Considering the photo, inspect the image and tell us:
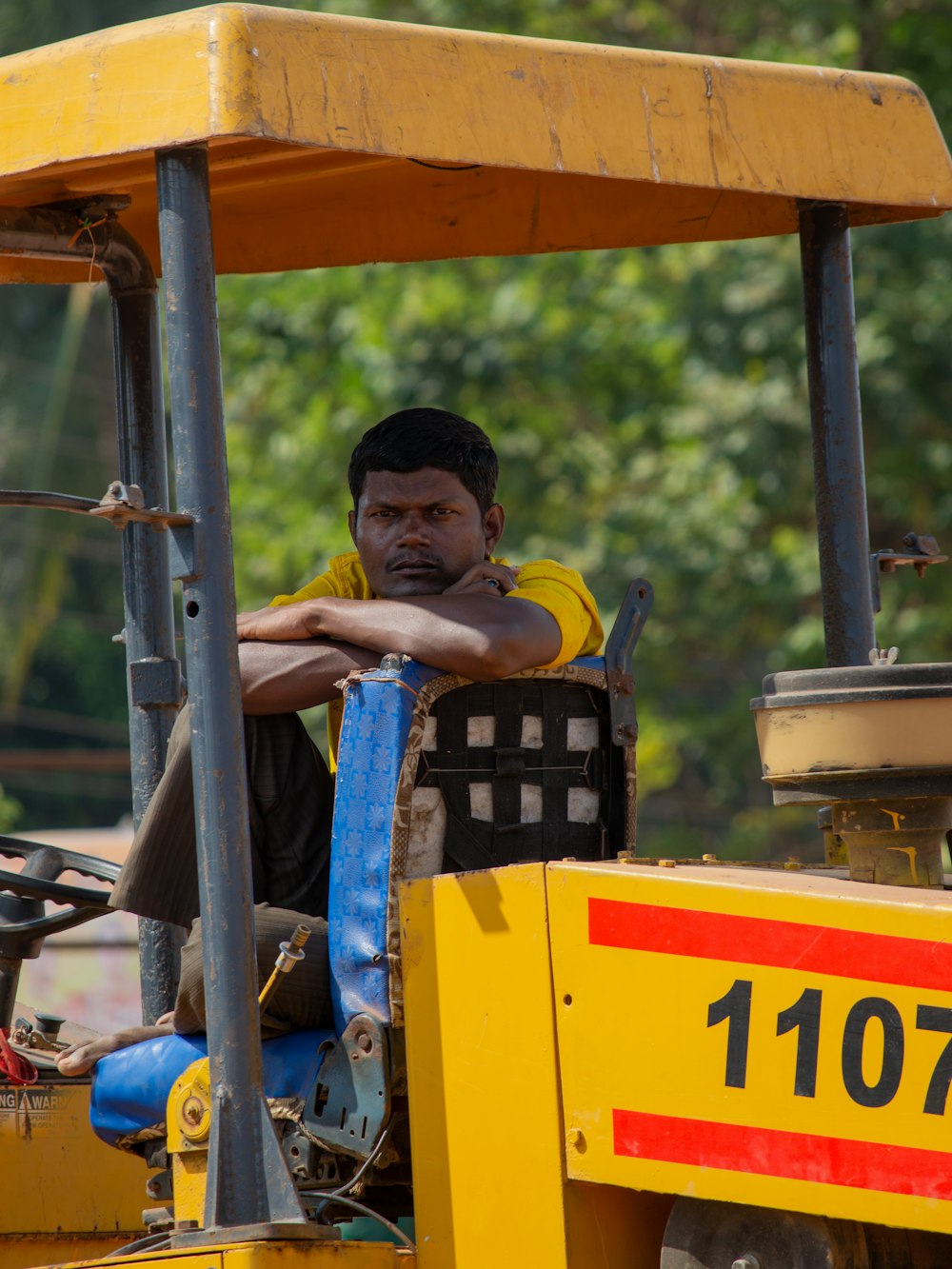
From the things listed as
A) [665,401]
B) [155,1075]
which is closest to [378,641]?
[155,1075]

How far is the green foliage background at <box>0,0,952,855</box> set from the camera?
1116 cm

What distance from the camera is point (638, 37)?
1277 centimetres

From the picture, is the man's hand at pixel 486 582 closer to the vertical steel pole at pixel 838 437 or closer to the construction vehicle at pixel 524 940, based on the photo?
the construction vehicle at pixel 524 940

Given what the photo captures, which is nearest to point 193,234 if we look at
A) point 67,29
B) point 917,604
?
point 917,604

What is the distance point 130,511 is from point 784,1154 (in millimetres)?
1192

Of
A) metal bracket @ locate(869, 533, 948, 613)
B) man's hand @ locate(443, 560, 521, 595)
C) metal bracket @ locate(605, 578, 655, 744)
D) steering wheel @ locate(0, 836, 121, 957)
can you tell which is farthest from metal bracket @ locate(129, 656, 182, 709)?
metal bracket @ locate(869, 533, 948, 613)

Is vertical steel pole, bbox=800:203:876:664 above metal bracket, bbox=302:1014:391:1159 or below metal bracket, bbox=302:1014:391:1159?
above

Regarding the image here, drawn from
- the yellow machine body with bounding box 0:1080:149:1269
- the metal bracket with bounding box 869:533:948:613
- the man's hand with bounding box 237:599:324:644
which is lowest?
the yellow machine body with bounding box 0:1080:149:1269

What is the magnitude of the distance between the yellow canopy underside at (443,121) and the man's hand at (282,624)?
0.69m

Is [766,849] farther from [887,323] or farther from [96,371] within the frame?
[96,371]

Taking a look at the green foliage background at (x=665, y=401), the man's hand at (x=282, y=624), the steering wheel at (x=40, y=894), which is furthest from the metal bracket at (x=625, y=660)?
the green foliage background at (x=665, y=401)

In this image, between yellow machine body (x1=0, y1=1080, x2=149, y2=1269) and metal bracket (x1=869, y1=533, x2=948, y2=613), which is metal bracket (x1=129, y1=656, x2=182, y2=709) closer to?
yellow machine body (x1=0, y1=1080, x2=149, y2=1269)

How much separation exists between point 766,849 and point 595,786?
11391 mm

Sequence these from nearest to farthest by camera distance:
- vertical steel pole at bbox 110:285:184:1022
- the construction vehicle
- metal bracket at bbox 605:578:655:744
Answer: the construction vehicle < metal bracket at bbox 605:578:655:744 < vertical steel pole at bbox 110:285:184:1022
